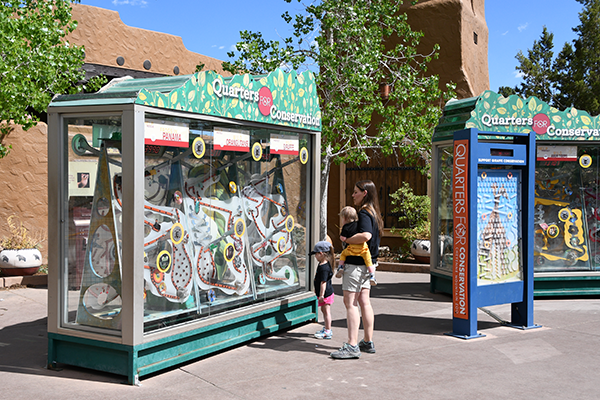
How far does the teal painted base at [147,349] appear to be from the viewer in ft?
16.9

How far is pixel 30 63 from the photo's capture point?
1007 centimetres

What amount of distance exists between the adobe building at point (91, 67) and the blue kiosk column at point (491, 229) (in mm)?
8919

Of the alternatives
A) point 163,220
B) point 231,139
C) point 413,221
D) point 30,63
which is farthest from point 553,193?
point 30,63

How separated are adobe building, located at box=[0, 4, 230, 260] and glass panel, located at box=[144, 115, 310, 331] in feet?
22.6

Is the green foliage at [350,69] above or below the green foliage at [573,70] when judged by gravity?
below

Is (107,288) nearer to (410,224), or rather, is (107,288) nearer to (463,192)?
(463,192)

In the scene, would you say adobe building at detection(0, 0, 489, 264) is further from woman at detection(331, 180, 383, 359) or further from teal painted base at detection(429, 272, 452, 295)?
woman at detection(331, 180, 383, 359)

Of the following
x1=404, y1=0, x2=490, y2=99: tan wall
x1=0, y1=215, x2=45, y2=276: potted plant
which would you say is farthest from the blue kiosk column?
x1=404, y1=0, x2=490, y2=99: tan wall

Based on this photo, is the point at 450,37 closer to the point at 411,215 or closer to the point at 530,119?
the point at 411,215

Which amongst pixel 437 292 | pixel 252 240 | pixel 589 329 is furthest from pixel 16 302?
pixel 589 329

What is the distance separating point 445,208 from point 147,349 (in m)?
5.99

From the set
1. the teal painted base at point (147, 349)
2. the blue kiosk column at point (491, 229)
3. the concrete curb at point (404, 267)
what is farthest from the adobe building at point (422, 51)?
the teal painted base at point (147, 349)

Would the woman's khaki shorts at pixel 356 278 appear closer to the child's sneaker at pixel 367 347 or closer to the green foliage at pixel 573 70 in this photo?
the child's sneaker at pixel 367 347

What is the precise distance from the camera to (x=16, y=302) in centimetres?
907
